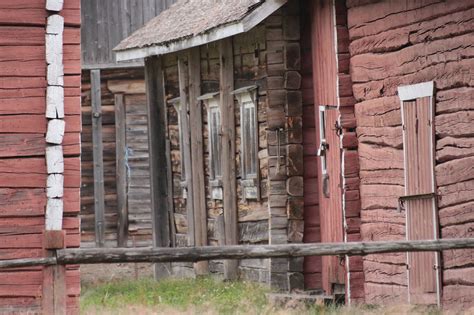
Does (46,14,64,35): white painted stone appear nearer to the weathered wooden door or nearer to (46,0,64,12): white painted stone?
(46,0,64,12): white painted stone

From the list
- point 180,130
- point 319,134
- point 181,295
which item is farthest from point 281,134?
point 180,130

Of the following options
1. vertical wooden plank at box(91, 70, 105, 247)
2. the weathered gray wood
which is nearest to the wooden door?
the weathered gray wood

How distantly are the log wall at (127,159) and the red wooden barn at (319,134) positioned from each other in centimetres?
263

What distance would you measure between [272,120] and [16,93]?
5067 mm

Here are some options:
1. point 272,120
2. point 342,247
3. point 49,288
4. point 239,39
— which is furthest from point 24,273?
point 239,39

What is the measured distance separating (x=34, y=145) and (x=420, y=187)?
357 centimetres

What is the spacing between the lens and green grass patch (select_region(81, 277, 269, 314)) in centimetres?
1574

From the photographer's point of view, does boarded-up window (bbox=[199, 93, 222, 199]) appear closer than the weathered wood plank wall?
Yes

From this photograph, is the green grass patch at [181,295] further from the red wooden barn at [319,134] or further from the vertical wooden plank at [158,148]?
the vertical wooden plank at [158,148]

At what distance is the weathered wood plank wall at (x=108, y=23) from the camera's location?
24953mm

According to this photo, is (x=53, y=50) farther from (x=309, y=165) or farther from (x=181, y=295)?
(x=181, y=295)

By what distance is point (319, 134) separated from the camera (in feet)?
54.4

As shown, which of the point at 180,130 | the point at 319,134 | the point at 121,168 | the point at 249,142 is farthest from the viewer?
the point at 121,168

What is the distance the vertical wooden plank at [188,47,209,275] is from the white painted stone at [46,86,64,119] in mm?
7994
